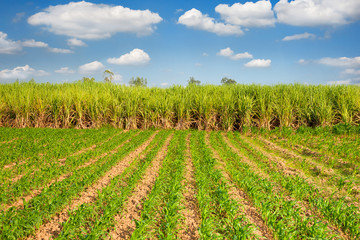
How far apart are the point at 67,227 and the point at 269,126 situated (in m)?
12.9

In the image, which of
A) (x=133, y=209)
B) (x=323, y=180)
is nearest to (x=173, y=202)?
(x=133, y=209)

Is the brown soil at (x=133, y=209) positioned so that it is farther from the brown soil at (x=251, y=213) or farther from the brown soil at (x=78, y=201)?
the brown soil at (x=251, y=213)

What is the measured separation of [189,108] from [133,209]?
10897 mm

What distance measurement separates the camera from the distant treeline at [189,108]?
14812 millimetres

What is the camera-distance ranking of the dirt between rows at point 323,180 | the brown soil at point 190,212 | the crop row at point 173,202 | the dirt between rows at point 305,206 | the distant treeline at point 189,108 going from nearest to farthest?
the crop row at point 173,202, the brown soil at point 190,212, the dirt between rows at point 305,206, the dirt between rows at point 323,180, the distant treeline at point 189,108

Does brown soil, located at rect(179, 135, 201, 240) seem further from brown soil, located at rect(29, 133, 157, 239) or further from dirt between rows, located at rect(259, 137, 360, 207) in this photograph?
dirt between rows, located at rect(259, 137, 360, 207)

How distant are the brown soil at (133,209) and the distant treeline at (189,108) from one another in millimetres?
8480

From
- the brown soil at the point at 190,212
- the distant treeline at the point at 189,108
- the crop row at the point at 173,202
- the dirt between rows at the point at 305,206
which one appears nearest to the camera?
the crop row at the point at 173,202

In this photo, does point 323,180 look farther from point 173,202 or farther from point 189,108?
point 189,108

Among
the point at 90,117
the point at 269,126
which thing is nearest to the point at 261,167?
the point at 269,126

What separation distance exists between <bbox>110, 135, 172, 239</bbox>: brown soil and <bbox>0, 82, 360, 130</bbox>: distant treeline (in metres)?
8.48

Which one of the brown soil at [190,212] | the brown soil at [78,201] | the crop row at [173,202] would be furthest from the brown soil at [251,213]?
the brown soil at [78,201]

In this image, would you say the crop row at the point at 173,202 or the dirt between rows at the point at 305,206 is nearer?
the crop row at the point at 173,202

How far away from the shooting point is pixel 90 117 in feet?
52.8
